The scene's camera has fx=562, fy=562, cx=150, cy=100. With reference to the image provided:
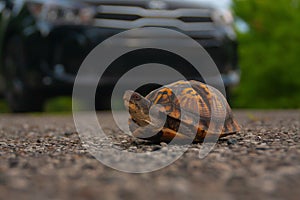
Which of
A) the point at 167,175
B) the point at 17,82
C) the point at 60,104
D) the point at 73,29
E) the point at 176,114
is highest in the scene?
the point at 73,29

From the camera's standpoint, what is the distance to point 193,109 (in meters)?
3.71

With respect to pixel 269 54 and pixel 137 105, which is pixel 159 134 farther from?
pixel 269 54

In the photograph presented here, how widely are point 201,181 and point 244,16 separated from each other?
15194mm

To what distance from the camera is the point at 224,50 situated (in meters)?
8.27

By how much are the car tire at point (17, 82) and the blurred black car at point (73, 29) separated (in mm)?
→ 17

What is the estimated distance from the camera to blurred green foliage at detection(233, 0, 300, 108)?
15.8 meters

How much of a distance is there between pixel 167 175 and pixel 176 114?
3.38ft

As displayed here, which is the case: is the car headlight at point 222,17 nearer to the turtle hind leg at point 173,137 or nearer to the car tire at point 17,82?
the car tire at point 17,82

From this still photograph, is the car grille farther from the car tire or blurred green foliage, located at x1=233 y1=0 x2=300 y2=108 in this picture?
blurred green foliage, located at x1=233 y1=0 x2=300 y2=108

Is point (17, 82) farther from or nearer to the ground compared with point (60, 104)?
farther from the ground

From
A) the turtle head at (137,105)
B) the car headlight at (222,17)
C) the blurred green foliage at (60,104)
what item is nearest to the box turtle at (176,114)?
the turtle head at (137,105)

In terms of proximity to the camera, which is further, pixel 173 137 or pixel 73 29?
pixel 73 29

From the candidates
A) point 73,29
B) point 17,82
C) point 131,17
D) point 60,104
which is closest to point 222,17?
point 131,17

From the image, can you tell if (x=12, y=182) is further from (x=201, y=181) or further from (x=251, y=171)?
(x=251, y=171)
